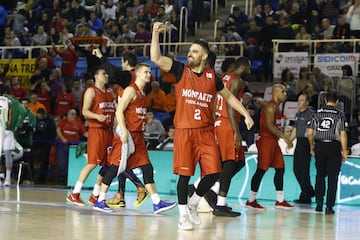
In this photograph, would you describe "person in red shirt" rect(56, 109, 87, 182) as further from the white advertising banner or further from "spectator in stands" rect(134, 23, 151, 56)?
the white advertising banner

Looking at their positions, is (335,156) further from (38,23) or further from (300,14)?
(38,23)

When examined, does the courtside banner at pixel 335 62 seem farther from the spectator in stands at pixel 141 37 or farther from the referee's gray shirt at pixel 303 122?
the spectator in stands at pixel 141 37

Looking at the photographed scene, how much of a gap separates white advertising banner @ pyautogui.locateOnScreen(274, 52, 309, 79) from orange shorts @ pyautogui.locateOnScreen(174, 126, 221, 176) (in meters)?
11.2

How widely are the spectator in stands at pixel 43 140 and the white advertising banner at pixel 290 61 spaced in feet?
18.5

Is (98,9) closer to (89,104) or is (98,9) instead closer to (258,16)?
(258,16)

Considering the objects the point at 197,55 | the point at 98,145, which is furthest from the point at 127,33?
the point at 197,55

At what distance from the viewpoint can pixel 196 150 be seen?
11.2 meters

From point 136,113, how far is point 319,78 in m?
9.13

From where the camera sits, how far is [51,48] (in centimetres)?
2767

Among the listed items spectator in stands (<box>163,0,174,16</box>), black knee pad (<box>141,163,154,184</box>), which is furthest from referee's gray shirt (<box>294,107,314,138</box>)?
spectator in stands (<box>163,0,174,16</box>)

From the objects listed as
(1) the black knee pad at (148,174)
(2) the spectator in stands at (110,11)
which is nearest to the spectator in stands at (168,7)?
(2) the spectator in stands at (110,11)

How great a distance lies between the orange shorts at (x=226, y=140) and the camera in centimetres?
1363

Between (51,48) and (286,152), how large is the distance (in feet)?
36.9

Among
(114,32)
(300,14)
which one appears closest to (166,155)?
(300,14)
